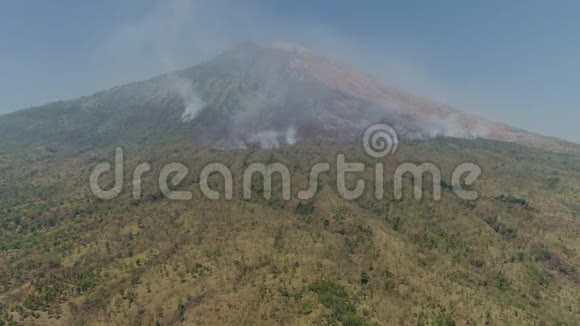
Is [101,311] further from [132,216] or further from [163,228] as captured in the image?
[132,216]

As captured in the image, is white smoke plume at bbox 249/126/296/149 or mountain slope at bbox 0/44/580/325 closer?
mountain slope at bbox 0/44/580/325

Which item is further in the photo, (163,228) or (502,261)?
(163,228)

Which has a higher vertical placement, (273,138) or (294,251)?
(273,138)

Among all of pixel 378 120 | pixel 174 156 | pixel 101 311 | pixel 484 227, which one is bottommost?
pixel 101 311

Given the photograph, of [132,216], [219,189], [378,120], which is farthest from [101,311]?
[378,120]

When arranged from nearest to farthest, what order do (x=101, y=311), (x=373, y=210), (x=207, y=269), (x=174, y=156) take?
(x=101, y=311), (x=207, y=269), (x=373, y=210), (x=174, y=156)

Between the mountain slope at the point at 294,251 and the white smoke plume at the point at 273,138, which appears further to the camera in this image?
the white smoke plume at the point at 273,138

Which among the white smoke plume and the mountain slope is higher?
the white smoke plume

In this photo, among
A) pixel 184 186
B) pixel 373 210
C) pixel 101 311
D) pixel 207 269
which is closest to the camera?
pixel 101 311

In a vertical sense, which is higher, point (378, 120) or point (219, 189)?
point (378, 120)

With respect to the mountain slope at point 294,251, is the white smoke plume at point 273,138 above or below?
above

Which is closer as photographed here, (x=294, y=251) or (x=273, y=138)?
(x=294, y=251)
